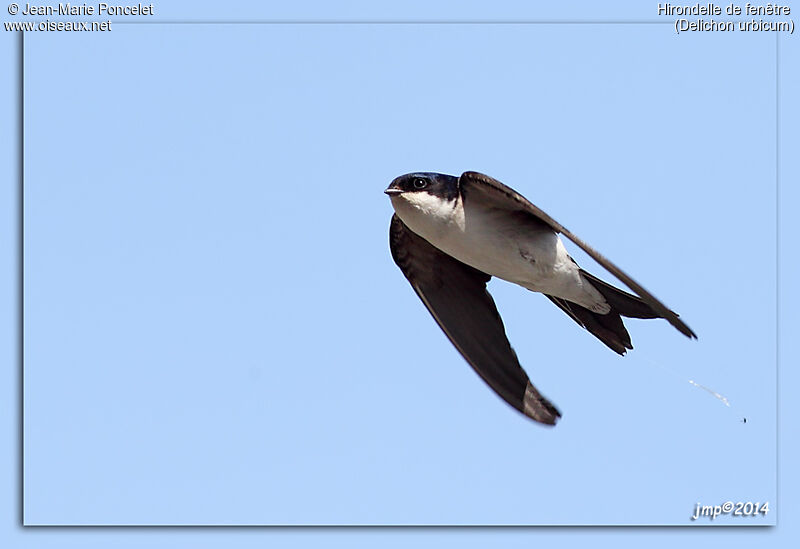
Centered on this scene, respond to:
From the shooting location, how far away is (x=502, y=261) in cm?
713

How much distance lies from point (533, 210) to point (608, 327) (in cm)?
126

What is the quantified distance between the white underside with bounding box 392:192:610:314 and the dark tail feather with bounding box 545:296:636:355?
0.07m

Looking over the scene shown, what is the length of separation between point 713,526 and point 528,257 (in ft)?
7.25

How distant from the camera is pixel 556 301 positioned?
24.9 feet

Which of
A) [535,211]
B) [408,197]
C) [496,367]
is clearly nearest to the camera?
[535,211]

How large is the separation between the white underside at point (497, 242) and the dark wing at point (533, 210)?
12cm

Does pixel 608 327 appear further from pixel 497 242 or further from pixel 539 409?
pixel 497 242

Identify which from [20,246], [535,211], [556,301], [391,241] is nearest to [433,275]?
[391,241]

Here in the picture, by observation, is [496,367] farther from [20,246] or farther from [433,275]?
[20,246]

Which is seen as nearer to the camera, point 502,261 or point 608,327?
point 502,261

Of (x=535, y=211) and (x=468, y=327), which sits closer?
(x=535, y=211)

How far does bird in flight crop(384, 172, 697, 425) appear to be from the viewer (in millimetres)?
6992

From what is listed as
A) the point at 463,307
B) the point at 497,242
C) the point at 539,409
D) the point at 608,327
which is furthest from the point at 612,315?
the point at 463,307

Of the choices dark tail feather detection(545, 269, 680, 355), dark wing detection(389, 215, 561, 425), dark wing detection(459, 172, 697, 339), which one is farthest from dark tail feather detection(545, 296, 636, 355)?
dark wing detection(459, 172, 697, 339)
